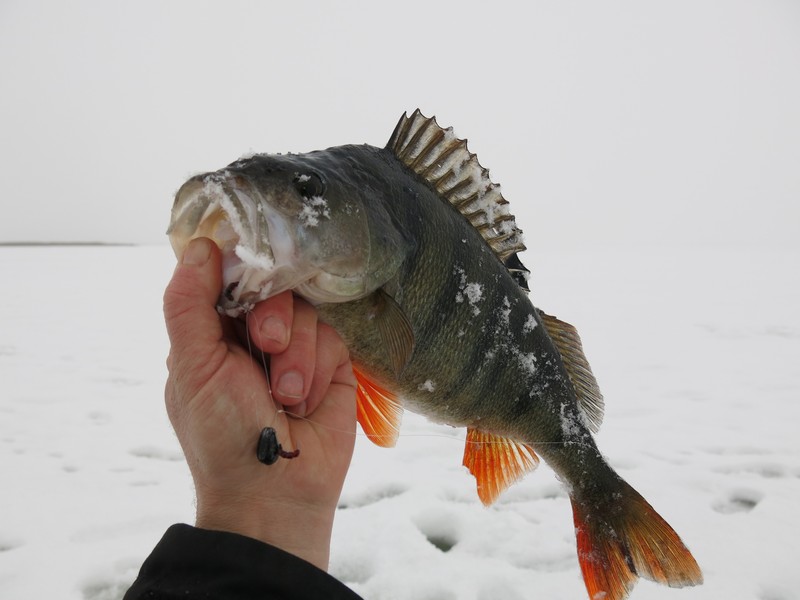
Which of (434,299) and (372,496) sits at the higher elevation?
(434,299)

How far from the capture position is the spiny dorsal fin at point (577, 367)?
1.68m

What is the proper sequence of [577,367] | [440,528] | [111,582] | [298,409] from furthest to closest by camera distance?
[440,528] < [111,582] < [577,367] < [298,409]

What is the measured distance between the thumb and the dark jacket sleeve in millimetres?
323

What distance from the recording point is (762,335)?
6.22 m

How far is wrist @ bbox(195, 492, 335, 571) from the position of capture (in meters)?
1.05

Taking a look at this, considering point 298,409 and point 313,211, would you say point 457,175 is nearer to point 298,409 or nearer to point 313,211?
point 313,211

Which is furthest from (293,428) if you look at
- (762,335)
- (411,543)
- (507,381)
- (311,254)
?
(762,335)

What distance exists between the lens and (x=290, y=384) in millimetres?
1104

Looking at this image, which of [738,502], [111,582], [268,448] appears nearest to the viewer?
[268,448]

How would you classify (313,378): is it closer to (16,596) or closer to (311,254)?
(311,254)

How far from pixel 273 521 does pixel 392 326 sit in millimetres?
467

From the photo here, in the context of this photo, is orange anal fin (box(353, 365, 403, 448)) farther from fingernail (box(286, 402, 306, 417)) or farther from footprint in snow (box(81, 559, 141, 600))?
footprint in snow (box(81, 559, 141, 600))

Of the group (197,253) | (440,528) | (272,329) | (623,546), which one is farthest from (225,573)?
(440,528)

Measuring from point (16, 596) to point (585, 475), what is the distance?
1.82 metres
